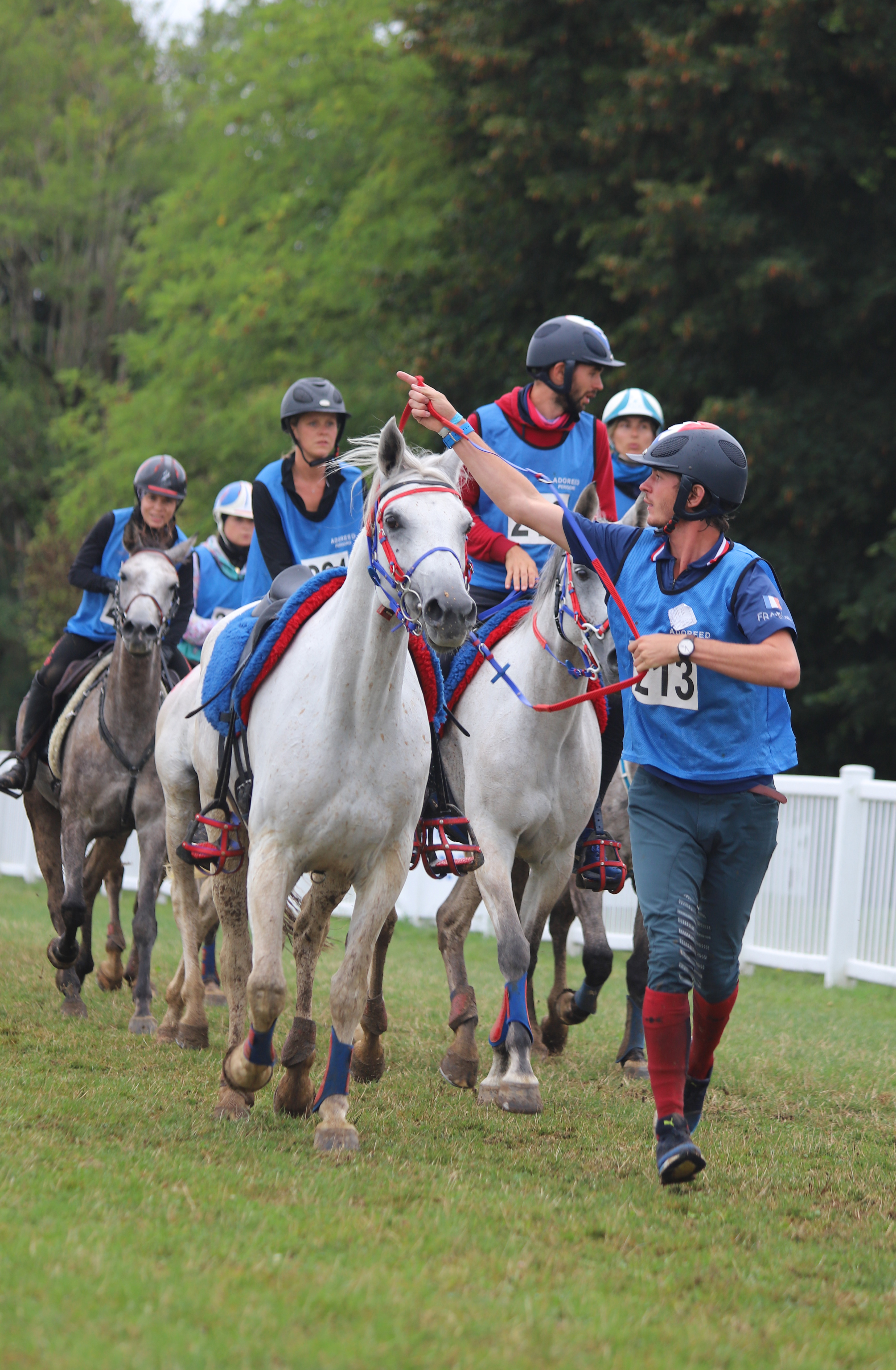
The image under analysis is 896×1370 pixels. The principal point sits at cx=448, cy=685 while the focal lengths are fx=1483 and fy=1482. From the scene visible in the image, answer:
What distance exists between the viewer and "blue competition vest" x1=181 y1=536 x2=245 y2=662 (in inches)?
425

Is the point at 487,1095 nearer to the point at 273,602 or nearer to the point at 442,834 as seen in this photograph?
the point at 442,834

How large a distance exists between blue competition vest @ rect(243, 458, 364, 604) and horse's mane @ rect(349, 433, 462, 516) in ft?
4.13

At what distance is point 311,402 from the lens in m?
7.05

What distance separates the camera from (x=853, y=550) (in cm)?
1755

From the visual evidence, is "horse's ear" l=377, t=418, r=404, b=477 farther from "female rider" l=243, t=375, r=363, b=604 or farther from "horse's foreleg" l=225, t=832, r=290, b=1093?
"female rider" l=243, t=375, r=363, b=604

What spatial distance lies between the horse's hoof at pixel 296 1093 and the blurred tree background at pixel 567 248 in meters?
11.6

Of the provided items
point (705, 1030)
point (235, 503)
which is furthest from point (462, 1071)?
point (235, 503)

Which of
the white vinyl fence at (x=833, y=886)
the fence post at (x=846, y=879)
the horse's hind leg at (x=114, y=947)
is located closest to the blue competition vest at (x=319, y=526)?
the horse's hind leg at (x=114, y=947)

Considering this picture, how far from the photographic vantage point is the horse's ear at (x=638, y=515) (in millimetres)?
6738

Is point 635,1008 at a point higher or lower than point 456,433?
lower

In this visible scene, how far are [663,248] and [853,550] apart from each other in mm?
4185

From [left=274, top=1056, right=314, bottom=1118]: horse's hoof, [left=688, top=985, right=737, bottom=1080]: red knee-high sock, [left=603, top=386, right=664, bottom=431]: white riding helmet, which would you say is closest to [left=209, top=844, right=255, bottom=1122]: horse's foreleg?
[left=274, top=1056, right=314, bottom=1118]: horse's hoof

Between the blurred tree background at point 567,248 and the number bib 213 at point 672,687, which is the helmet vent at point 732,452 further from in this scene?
the blurred tree background at point 567,248

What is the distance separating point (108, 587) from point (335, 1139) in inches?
184
